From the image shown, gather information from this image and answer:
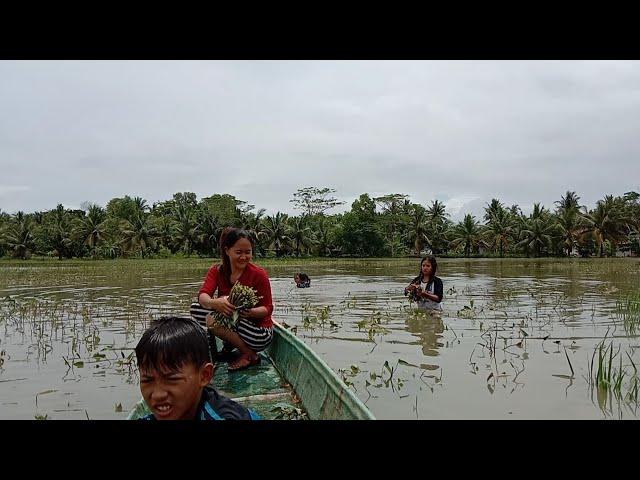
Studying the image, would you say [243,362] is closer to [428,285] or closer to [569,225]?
[428,285]

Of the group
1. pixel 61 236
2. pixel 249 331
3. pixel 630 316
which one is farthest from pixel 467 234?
pixel 249 331

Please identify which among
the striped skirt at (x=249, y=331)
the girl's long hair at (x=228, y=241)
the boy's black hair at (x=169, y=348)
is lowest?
the striped skirt at (x=249, y=331)

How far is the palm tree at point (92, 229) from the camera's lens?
47625 millimetres

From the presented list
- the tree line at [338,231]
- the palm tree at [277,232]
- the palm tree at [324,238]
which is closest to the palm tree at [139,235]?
the tree line at [338,231]

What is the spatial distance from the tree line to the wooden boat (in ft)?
126

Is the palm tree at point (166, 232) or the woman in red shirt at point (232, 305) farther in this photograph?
the palm tree at point (166, 232)

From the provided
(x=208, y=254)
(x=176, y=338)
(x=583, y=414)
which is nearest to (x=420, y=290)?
(x=583, y=414)

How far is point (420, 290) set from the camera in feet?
28.2

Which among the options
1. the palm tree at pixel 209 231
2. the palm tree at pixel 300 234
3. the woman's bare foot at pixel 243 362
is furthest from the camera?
the palm tree at pixel 300 234

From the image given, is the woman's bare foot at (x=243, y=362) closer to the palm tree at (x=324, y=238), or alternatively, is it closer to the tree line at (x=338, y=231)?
the tree line at (x=338, y=231)

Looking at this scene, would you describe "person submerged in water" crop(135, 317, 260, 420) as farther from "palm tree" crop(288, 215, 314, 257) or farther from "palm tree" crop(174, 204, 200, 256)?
"palm tree" crop(288, 215, 314, 257)

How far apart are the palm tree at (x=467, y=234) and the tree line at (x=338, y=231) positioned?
100mm

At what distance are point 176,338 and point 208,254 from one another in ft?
160
